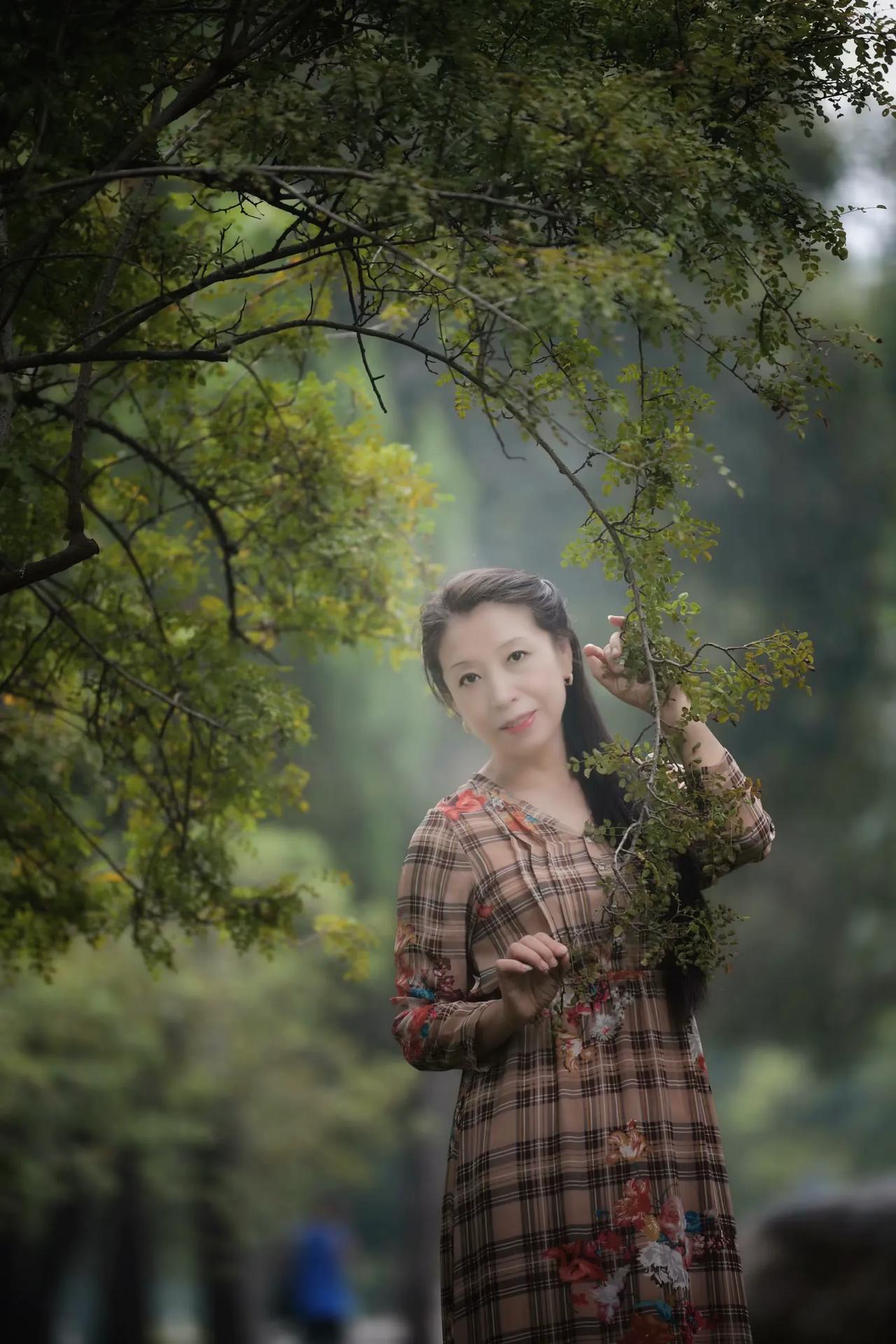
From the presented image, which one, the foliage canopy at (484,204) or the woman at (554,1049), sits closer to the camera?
the foliage canopy at (484,204)

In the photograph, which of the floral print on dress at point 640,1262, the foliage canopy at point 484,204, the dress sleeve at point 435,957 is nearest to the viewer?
the foliage canopy at point 484,204

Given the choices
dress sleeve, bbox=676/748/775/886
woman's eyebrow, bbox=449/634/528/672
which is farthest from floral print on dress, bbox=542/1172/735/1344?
woman's eyebrow, bbox=449/634/528/672

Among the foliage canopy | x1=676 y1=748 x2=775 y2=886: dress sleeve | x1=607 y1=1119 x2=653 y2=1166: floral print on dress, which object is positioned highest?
the foliage canopy

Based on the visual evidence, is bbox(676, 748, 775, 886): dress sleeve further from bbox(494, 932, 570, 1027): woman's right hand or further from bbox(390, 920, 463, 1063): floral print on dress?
bbox(390, 920, 463, 1063): floral print on dress

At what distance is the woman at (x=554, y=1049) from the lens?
97.0 inches

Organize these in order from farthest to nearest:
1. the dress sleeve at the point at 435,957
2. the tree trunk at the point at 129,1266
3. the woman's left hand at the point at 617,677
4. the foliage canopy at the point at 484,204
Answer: the tree trunk at the point at 129,1266 → the woman's left hand at the point at 617,677 → the dress sleeve at the point at 435,957 → the foliage canopy at the point at 484,204

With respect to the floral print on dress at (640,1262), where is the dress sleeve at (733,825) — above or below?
above

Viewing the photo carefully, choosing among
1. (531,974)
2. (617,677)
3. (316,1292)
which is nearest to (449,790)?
(316,1292)

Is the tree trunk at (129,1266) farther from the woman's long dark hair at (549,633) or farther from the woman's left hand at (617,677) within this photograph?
the woman's left hand at (617,677)

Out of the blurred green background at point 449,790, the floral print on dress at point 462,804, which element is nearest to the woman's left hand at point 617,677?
the floral print on dress at point 462,804

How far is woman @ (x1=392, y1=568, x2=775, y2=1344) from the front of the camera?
2.46 m

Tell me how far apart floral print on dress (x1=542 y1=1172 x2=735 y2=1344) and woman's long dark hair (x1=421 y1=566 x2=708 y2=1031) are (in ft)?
1.83

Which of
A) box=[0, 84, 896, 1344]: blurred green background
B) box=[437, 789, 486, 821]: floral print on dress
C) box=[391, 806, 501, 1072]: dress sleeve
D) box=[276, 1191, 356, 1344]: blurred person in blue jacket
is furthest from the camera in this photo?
box=[0, 84, 896, 1344]: blurred green background

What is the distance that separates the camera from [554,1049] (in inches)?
102
